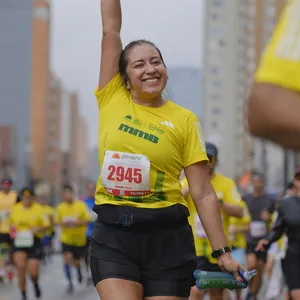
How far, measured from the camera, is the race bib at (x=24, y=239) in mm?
12719

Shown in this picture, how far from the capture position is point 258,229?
13.2 meters

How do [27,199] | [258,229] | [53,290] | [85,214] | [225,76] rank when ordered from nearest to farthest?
[258,229]
[27,199]
[53,290]
[85,214]
[225,76]

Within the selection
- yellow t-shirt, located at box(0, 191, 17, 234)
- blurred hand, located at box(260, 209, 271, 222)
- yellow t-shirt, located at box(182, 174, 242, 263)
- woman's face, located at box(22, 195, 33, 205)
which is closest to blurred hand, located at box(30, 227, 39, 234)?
woman's face, located at box(22, 195, 33, 205)

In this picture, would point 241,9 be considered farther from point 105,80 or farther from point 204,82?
point 105,80

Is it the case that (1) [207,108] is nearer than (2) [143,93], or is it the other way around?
(2) [143,93]

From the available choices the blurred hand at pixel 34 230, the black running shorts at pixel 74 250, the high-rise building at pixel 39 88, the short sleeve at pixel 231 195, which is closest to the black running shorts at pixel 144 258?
the short sleeve at pixel 231 195

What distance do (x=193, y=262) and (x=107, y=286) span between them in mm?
514

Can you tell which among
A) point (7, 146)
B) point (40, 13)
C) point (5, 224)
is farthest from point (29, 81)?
point (5, 224)

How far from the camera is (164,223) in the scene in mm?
4348

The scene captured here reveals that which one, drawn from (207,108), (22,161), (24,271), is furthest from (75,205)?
(22,161)

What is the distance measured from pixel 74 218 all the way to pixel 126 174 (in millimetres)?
11404

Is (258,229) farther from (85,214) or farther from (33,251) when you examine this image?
(85,214)

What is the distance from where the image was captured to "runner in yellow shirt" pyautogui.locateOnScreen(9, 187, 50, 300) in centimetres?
1260

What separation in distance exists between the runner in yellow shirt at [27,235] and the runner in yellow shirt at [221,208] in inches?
210
